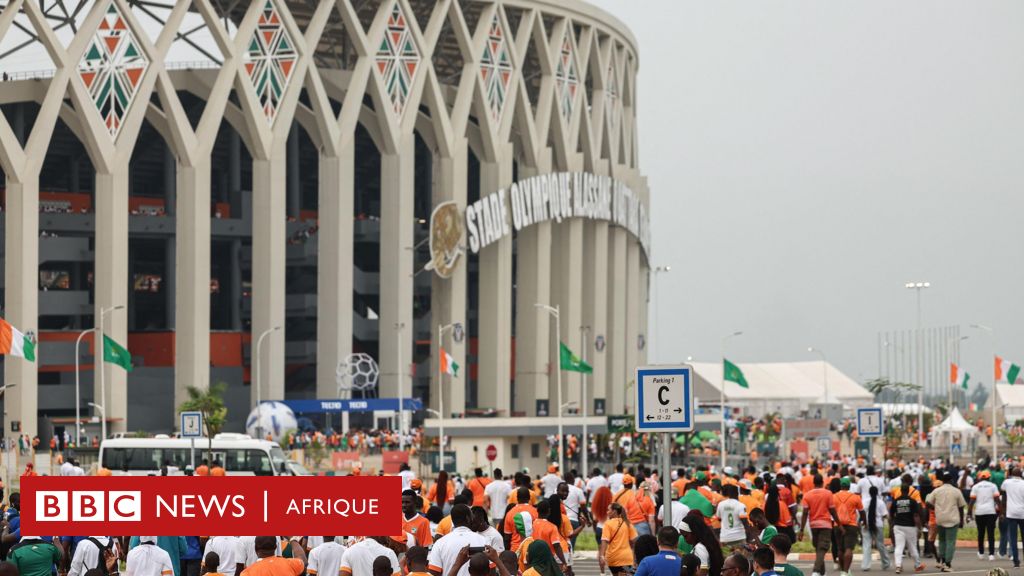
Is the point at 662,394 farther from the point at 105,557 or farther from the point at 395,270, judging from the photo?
the point at 395,270

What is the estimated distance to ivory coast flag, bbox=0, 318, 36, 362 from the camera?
53094 mm

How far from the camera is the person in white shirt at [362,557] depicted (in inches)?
625

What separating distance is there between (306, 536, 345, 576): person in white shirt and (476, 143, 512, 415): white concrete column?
74.2 metres

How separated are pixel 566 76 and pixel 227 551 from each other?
8334 centimetres

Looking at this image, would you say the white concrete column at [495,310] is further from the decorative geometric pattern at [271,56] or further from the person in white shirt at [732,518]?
the person in white shirt at [732,518]

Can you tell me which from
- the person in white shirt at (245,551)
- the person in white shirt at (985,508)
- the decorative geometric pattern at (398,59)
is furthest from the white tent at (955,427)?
the person in white shirt at (245,551)

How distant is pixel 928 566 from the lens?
29.1 meters

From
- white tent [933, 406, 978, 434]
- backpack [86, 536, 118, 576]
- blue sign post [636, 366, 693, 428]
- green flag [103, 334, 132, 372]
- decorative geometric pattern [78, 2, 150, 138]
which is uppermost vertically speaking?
decorative geometric pattern [78, 2, 150, 138]

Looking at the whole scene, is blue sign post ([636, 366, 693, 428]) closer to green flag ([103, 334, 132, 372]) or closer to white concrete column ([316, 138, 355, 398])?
green flag ([103, 334, 132, 372])

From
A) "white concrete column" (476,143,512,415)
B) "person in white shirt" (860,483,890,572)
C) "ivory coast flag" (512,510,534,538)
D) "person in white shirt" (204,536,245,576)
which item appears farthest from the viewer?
"white concrete column" (476,143,512,415)

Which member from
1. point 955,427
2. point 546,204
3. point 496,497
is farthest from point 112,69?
point 496,497

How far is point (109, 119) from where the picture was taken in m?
75.6

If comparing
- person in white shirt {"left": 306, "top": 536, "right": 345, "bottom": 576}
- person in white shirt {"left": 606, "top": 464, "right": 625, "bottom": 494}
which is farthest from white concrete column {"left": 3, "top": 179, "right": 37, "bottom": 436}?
person in white shirt {"left": 306, "top": 536, "right": 345, "bottom": 576}

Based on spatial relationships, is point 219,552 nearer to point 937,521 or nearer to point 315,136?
point 937,521
